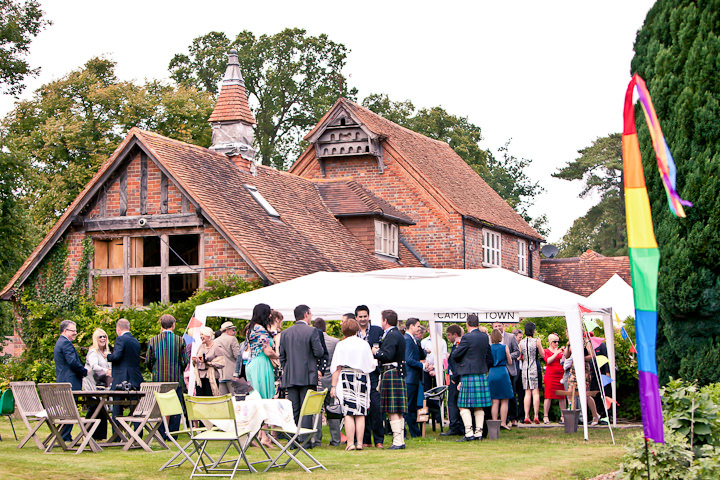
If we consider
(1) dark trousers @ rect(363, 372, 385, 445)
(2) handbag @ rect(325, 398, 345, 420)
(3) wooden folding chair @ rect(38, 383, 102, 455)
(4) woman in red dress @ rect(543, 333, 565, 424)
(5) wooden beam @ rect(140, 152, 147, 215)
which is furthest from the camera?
(5) wooden beam @ rect(140, 152, 147, 215)

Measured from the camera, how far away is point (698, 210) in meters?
12.8

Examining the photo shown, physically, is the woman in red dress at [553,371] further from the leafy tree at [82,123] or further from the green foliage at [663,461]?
the leafy tree at [82,123]

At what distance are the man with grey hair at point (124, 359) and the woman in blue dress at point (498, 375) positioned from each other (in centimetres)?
544

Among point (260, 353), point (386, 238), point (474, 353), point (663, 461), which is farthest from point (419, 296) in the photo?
point (386, 238)

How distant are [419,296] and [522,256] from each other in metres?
25.9

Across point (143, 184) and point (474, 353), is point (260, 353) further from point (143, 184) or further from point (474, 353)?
point (143, 184)

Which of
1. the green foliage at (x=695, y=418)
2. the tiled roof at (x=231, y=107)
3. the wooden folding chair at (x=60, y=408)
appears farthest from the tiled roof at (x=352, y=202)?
the green foliage at (x=695, y=418)

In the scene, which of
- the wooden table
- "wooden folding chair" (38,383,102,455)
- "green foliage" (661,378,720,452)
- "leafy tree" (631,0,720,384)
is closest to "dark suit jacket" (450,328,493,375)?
"leafy tree" (631,0,720,384)

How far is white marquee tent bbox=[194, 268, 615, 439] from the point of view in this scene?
14.7 metres

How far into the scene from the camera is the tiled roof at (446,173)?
34.7 m

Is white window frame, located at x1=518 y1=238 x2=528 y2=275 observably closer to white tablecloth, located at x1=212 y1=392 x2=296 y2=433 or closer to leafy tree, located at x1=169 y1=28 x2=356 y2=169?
leafy tree, located at x1=169 y1=28 x2=356 y2=169

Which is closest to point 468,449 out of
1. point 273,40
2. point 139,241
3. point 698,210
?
point 698,210

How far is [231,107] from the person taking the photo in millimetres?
28531

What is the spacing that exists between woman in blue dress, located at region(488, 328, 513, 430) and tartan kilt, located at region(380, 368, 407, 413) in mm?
2458
